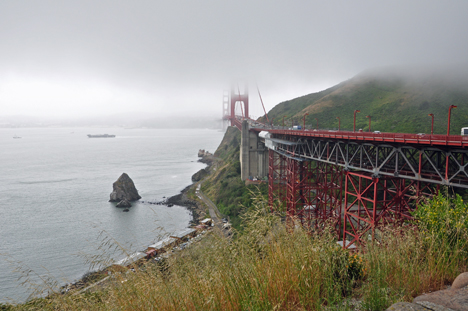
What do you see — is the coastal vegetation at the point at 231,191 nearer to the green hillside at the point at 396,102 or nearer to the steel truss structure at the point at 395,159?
the steel truss structure at the point at 395,159

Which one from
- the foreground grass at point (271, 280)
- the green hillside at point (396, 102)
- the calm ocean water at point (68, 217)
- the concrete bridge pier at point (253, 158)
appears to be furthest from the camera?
the green hillside at point (396, 102)

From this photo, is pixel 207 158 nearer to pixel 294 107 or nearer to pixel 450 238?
pixel 294 107


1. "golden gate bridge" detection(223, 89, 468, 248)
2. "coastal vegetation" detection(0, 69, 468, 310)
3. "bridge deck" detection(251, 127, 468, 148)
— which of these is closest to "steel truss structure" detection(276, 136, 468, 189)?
"golden gate bridge" detection(223, 89, 468, 248)

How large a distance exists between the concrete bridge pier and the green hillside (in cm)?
920

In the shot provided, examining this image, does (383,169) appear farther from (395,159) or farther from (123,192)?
(123,192)

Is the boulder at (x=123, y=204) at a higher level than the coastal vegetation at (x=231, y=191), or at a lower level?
lower

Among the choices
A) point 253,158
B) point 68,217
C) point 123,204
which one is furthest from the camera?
point 123,204

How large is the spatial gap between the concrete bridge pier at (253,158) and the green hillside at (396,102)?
9196 millimetres

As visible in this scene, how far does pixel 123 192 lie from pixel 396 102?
5546 centimetres

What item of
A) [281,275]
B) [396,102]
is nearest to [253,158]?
[396,102]

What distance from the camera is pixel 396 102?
5981cm

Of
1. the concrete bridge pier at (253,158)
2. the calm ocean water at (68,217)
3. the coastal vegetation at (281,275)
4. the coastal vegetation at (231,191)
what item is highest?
the coastal vegetation at (281,275)

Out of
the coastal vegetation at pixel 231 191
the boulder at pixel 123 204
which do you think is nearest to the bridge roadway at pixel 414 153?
the coastal vegetation at pixel 231 191

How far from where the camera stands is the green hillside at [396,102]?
157ft
